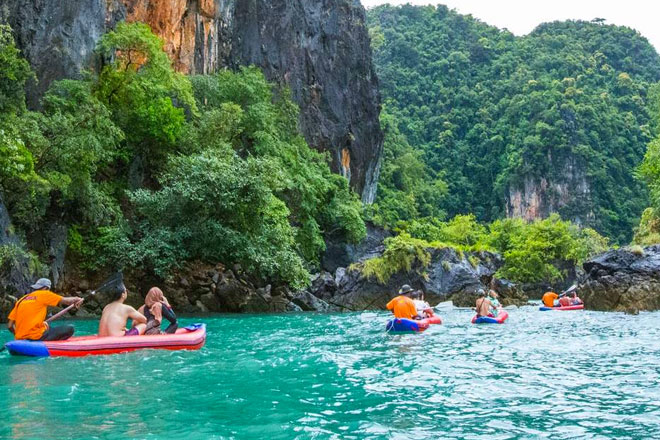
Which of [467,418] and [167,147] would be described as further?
[167,147]

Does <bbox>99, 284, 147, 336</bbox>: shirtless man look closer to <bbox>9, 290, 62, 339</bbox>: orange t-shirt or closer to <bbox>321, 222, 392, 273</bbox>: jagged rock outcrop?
<bbox>9, 290, 62, 339</bbox>: orange t-shirt

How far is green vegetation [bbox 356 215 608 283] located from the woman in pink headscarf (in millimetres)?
18498

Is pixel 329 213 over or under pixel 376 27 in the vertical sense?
under

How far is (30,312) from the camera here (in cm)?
1034

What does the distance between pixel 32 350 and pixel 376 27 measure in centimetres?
10643

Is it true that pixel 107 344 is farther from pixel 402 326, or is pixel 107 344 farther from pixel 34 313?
pixel 402 326

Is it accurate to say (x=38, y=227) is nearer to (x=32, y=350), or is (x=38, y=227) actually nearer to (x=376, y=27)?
(x=32, y=350)

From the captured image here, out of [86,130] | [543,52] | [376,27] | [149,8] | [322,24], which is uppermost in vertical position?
[376,27]

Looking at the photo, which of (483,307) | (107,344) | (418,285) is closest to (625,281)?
(483,307)

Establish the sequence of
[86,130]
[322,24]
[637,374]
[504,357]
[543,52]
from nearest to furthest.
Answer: [637,374], [504,357], [86,130], [322,24], [543,52]

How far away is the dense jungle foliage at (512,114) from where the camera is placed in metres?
85.0

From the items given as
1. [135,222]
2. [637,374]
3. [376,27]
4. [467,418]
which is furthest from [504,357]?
[376,27]

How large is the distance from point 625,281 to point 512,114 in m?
76.2

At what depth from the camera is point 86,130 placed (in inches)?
778
